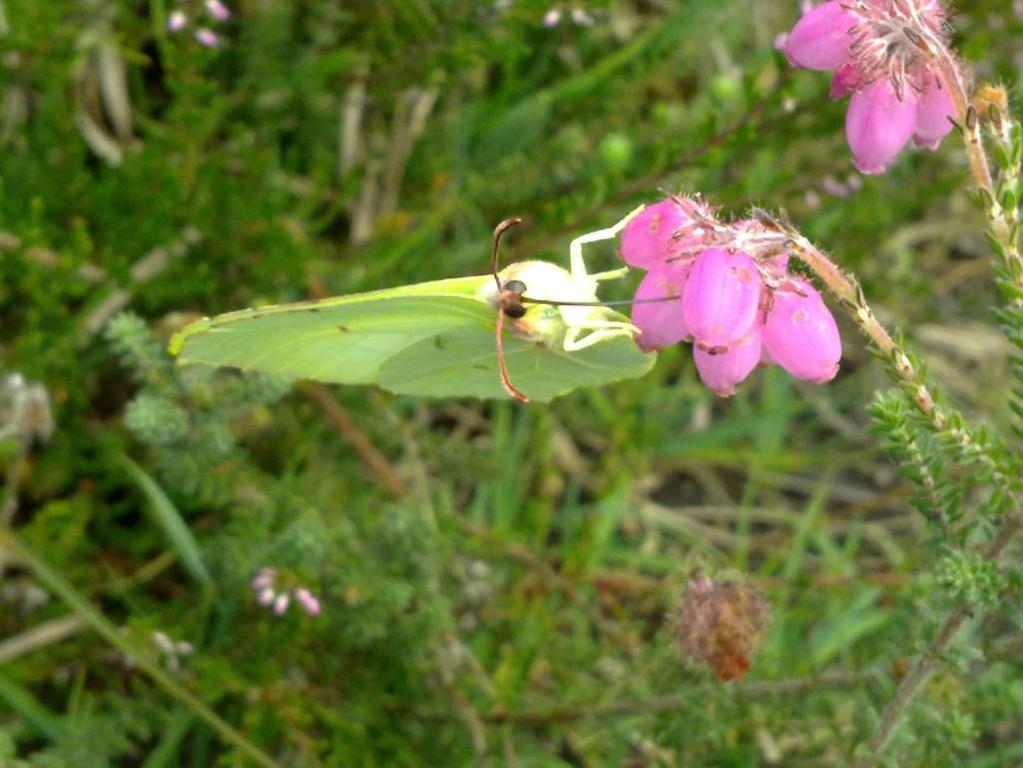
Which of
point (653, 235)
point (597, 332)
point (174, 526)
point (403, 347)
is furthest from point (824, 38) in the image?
point (174, 526)

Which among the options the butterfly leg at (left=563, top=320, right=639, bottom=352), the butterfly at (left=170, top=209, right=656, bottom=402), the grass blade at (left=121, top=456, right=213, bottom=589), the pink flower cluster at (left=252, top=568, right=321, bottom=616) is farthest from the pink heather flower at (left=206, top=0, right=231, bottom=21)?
the butterfly leg at (left=563, top=320, right=639, bottom=352)

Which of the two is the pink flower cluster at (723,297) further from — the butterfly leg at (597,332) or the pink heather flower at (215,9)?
the pink heather flower at (215,9)

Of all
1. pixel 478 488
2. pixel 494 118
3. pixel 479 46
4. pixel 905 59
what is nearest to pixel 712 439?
pixel 478 488

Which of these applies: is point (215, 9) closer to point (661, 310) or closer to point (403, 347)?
point (403, 347)

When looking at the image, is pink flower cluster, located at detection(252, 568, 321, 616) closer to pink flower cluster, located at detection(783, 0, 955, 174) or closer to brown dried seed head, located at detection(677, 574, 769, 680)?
brown dried seed head, located at detection(677, 574, 769, 680)

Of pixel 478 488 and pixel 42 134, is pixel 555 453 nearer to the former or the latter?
pixel 478 488

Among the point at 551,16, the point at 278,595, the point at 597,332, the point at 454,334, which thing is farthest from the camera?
the point at 551,16
